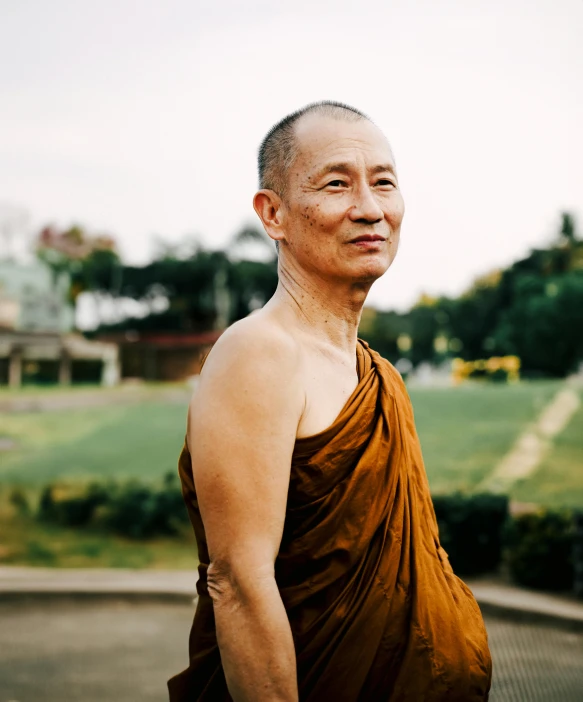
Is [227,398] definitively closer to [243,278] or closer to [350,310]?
[350,310]

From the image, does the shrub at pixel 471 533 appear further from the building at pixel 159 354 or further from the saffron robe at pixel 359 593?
the building at pixel 159 354

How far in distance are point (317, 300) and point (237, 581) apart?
60cm

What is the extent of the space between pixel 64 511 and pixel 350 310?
1143 cm

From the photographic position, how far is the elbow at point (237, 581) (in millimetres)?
1408

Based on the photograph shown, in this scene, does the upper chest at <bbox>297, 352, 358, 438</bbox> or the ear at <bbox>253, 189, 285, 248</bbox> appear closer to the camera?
the upper chest at <bbox>297, 352, 358, 438</bbox>

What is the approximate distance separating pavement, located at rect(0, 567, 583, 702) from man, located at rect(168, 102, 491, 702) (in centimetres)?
396

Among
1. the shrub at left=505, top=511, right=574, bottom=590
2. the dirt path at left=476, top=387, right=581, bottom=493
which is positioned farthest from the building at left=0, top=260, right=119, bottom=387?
the shrub at left=505, top=511, right=574, bottom=590

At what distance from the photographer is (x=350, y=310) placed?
5.62 ft

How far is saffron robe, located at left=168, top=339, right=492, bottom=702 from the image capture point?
1482 mm

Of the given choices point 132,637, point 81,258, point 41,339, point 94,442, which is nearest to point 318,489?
point 132,637

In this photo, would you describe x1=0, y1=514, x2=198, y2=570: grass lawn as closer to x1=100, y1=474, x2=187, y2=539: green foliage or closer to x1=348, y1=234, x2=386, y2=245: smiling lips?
x1=100, y1=474, x2=187, y2=539: green foliage

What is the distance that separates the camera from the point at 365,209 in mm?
1600

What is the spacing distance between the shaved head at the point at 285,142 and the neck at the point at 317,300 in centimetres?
18

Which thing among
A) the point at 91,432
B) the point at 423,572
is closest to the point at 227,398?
the point at 423,572
